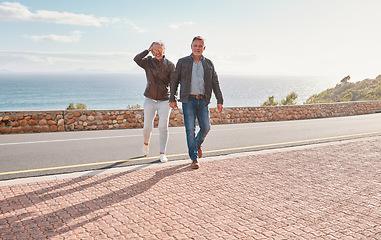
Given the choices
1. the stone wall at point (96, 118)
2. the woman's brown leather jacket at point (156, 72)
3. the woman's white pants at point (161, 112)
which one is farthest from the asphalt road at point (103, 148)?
the stone wall at point (96, 118)

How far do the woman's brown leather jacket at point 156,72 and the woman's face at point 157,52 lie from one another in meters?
0.10

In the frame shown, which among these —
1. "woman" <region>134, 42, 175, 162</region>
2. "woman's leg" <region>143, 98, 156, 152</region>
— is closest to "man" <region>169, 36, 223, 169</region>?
"woman" <region>134, 42, 175, 162</region>

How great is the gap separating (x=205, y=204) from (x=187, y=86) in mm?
2275

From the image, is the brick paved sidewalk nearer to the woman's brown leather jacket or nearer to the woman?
the woman

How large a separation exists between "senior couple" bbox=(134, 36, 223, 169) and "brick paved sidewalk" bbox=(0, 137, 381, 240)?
63 cm

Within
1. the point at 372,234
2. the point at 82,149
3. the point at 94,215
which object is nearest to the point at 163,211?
the point at 94,215

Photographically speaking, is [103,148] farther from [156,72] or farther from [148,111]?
[156,72]

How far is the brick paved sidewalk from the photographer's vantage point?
10.9 ft

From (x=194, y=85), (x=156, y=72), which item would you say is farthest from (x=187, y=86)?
(x=156, y=72)

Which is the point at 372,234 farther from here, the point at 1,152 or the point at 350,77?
the point at 350,77

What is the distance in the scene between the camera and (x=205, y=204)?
13.3ft

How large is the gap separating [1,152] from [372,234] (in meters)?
6.75

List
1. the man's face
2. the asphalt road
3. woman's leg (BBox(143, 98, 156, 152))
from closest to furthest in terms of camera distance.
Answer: the man's face < the asphalt road < woman's leg (BBox(143, 98, 156, 152))

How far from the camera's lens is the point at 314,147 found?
309 inches
